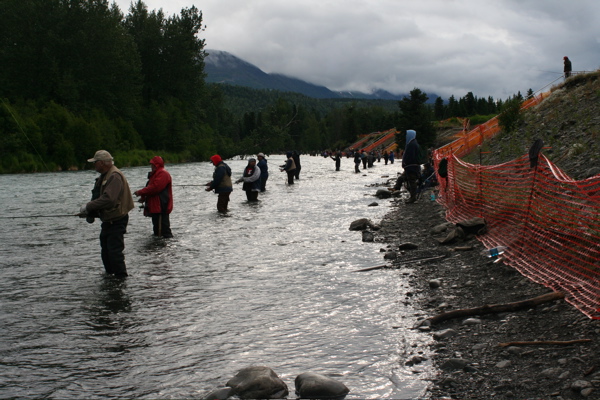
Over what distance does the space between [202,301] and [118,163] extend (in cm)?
4790

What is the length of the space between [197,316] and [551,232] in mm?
5045

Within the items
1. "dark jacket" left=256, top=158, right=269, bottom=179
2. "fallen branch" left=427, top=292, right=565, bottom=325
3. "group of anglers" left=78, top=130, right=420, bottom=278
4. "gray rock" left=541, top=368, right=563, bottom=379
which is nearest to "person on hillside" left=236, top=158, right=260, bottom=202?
"group of anglers" left=78, top=130, right=420, bottom=278

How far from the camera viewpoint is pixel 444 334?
19.9 feet

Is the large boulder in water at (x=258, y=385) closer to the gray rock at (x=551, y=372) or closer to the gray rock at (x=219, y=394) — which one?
the gray rock at (x=219, y=394)

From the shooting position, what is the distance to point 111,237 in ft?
29.3

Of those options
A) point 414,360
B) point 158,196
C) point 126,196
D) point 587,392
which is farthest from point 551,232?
point 158,196

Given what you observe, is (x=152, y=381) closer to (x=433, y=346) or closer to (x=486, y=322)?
(x=433, y=346)

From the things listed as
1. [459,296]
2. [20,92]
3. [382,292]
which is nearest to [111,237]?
[382,292]

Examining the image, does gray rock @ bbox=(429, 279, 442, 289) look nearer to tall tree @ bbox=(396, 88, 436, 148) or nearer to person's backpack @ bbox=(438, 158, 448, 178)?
person's backpack @ bbox=(438, 158, 448, 178)

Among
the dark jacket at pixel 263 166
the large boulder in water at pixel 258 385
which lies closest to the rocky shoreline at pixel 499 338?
the large boulder in water at pixel 258 385

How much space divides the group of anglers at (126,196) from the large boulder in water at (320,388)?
4.73m

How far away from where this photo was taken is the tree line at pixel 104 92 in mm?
46531

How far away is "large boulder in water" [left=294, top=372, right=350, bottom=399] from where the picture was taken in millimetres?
4777

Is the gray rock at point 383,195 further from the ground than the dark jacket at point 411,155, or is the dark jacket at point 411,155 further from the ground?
the dark jacket at point 411,155
